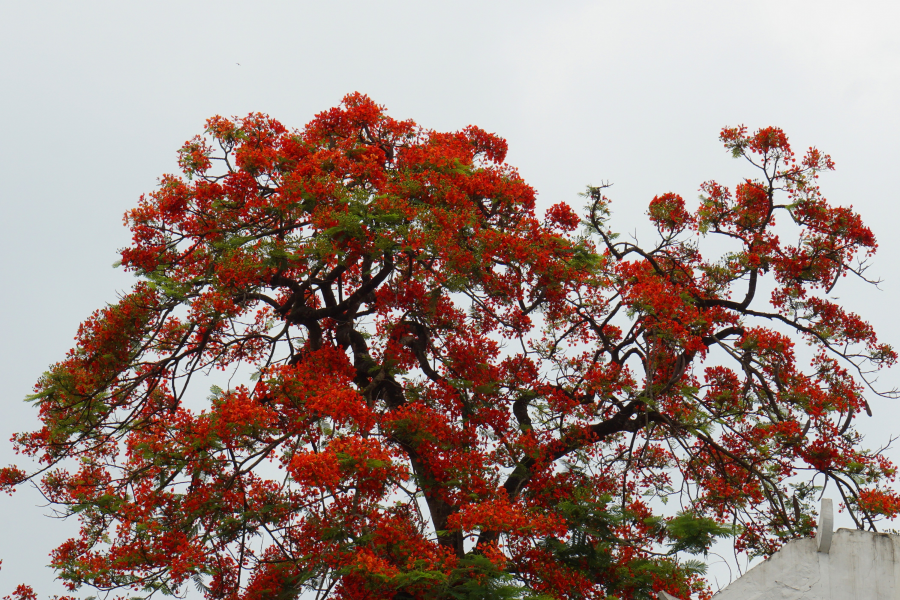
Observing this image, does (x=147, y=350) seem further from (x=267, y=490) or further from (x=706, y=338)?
(x=706, y=338)

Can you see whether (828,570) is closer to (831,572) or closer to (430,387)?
(831,572)

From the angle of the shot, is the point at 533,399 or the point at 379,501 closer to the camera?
the point at 379,501

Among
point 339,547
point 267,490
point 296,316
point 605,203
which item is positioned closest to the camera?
point 339,547

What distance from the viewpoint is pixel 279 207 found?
9039 millimetres

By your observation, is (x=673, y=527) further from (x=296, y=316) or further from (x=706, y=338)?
(x=296, y=316)

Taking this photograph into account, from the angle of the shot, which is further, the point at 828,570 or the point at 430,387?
the point at 430,387

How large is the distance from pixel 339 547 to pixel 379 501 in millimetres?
654

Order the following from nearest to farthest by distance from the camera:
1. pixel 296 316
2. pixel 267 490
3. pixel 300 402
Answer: pixel 300 402
pixel 267 490
pixel 296 316

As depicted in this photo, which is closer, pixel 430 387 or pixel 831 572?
pixel 831 572

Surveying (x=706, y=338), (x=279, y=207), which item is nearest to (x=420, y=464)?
(x=279, y=207)

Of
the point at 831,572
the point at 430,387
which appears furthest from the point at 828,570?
the point at 430,387

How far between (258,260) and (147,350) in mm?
1779

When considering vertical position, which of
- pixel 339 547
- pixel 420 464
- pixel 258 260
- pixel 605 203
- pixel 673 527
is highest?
pixel 605 203

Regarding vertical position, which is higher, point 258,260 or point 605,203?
point 605,203
